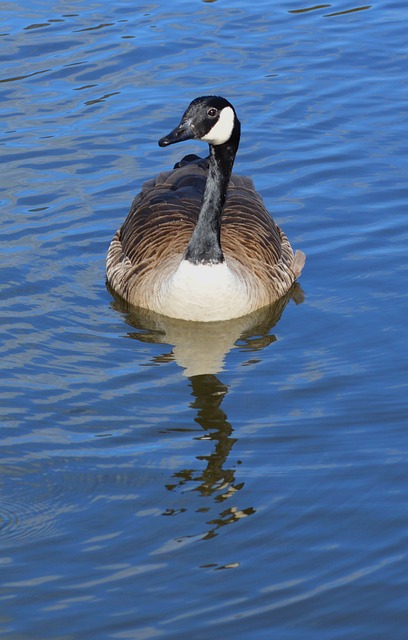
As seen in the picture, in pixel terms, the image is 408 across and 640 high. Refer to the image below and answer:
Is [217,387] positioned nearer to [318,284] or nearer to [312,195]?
[318,284]

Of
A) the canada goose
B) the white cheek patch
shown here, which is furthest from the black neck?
the white cheek patch

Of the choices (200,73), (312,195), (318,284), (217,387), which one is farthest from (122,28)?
(217,387)

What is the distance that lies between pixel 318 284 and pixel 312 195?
67.7 inches

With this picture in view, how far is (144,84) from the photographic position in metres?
15.1

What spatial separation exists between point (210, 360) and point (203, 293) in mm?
799

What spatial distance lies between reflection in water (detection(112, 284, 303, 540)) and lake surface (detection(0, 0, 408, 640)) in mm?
25

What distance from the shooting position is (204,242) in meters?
10.2

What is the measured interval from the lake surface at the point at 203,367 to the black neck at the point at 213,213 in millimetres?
642

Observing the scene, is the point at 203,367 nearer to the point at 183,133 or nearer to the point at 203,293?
the point at 203,293

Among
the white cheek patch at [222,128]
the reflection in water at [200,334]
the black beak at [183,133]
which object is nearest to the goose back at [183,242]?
the reflection in water at [200,334]

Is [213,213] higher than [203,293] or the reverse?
higher

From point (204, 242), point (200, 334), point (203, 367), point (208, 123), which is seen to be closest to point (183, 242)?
point (204, 242)

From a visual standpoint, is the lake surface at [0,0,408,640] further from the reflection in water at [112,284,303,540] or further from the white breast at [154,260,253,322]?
the white breast at [154,260,253,322]

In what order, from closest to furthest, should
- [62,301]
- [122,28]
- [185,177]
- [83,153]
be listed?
1. [62,301]
2. [185,177]
3. [83,153]
4. [122,28]
